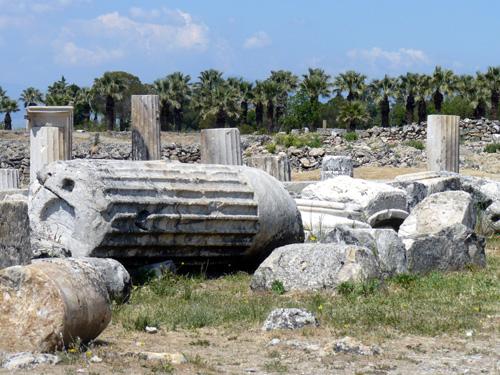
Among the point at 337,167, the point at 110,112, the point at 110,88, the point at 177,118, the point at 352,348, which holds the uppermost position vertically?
the point at 110,88

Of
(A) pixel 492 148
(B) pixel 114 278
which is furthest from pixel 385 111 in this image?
(B) pixel 114 278

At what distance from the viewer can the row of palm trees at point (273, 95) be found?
2352 inches

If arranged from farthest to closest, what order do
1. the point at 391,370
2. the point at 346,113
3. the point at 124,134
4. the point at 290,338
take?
the point at 346,113, the point at 124,134, the point at 290,338, the point at 391,370

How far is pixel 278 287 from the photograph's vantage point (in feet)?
31.6

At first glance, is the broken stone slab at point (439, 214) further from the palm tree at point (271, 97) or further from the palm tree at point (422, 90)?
the palm tree at point (271, 97)

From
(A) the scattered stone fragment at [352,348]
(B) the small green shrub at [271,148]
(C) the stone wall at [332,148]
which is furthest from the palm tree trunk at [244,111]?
(A) the scattered stone fragment at [352,348]

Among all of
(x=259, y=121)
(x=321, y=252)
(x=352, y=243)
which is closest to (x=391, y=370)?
(x=321, y=252)

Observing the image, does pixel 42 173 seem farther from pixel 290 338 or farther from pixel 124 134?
pixel 124 134

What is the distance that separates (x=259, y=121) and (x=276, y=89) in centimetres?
229

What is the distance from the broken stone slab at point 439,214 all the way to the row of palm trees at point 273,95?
46.0 meters

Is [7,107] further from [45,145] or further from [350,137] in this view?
[45,145]

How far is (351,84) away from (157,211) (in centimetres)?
5597

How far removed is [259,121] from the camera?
65812 millimetres

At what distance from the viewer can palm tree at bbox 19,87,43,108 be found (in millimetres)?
69156
